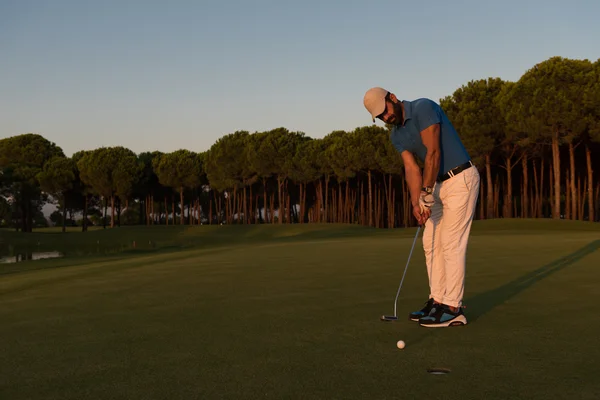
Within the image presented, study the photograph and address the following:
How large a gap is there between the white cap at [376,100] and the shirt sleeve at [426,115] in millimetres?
427

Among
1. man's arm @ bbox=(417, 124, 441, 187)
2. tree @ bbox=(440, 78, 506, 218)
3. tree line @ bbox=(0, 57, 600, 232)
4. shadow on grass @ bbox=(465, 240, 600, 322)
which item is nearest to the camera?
man's arm @ bbox=(417, 124, 441, 187)

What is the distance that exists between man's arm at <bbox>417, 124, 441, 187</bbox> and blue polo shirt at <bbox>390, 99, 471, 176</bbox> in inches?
2.9

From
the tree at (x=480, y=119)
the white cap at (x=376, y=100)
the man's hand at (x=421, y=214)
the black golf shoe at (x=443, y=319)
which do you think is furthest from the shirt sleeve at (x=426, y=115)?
the tree at (x=480, y=119)

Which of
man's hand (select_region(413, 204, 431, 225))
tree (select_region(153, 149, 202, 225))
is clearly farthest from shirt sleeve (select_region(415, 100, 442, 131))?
tree (select_region(153, 149, 202, 225))

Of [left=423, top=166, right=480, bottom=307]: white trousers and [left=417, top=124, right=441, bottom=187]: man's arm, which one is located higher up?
[left=417, top=124, right=441, bottom=187]: man's arm

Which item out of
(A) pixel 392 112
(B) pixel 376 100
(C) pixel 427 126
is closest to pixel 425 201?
(C) pixel 427 126

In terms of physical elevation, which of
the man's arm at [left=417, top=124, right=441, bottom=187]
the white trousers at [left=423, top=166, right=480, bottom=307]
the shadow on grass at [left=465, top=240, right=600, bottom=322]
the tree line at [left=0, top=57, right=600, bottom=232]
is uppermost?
the tree line at [left=0, top=57, right=600, bottom=232]

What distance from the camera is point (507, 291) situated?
9.62m

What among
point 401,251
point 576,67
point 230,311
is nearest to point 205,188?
point 576,67

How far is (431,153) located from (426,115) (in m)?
0.45

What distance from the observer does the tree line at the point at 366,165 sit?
45.7 m

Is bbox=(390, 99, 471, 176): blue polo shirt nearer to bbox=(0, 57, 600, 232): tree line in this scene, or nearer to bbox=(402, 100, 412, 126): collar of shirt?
bbox=(402, 100, 412, 126): collar of shirt

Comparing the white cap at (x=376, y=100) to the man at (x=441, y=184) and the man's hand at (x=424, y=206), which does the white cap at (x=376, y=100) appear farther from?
the man's hand at (x=424, y=206)

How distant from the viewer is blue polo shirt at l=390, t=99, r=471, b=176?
22.7ft
